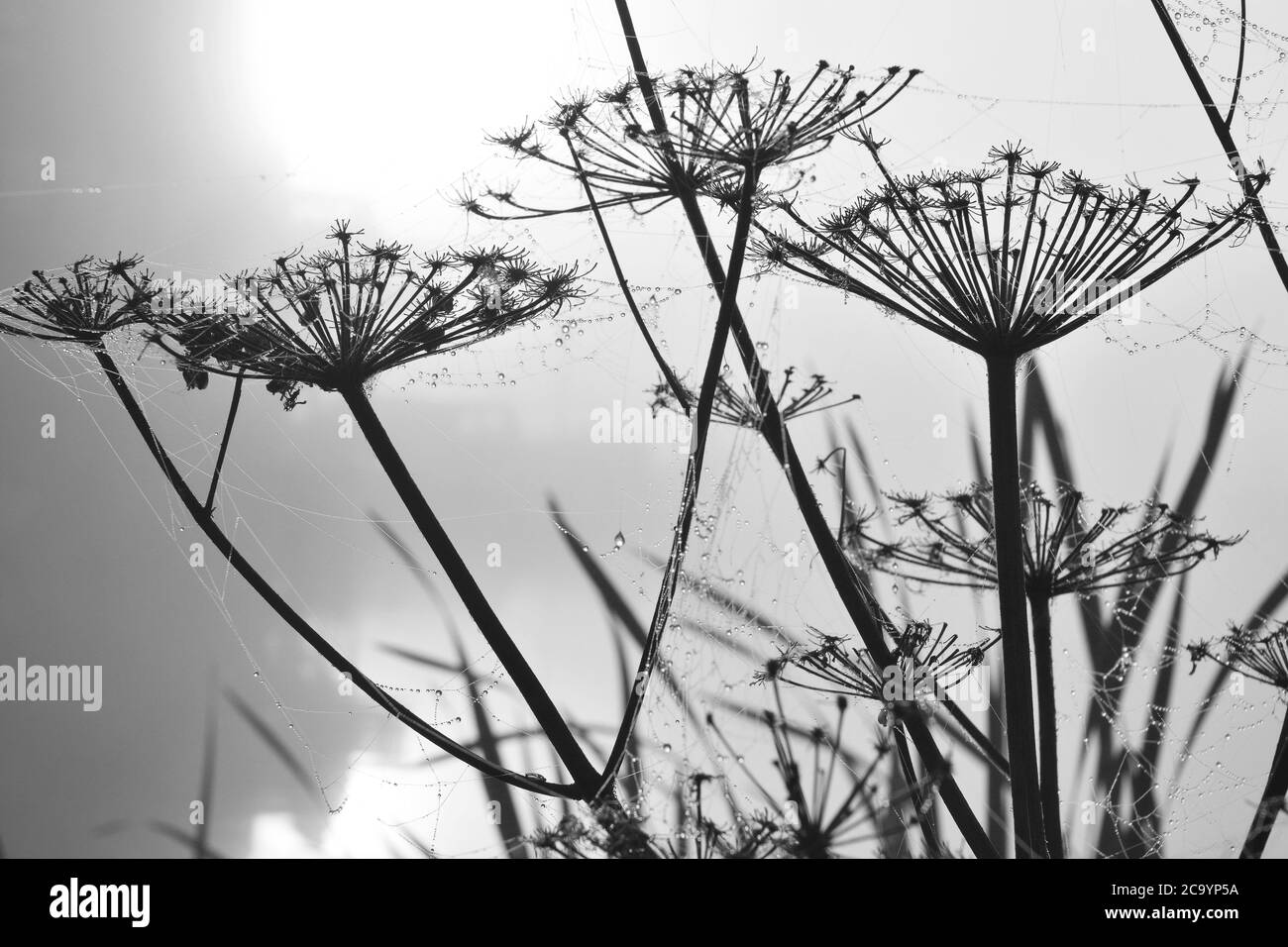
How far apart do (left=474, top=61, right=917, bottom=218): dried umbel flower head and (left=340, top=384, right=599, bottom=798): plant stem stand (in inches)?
26.9

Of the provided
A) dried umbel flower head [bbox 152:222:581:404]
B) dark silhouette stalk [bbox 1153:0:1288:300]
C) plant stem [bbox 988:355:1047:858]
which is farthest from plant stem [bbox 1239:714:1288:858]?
dried umbel flower head [bbox 152:222:581:404]

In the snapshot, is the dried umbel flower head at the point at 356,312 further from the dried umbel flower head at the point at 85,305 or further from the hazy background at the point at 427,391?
the hazy background at the point at 427,391

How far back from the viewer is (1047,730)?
258 centimetres

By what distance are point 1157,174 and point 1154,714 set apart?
179cm

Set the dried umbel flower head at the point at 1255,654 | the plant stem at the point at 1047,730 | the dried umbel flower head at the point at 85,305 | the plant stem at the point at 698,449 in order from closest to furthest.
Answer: the plant stem at the point at 698,449 < the dried umbel flower head at the point at 85,305 < the plant stem at the point at 1047,730 < the dried umbel flower head at the point at 1255,654

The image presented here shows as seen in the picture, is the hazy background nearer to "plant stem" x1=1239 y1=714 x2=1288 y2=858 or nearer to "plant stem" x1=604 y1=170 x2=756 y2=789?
"plant stem" x1=1239 y1=714 x2=1288 y2=858

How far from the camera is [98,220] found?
124 inches

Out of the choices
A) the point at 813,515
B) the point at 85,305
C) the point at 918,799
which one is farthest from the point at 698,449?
the point at 85,305

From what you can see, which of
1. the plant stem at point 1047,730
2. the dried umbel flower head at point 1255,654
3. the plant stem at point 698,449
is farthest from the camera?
the dried umbel flower head at point 1255,654

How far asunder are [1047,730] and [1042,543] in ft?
1.69

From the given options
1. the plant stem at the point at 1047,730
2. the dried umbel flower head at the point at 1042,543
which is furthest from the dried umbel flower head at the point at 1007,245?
the plant stem at the point at 1047,730

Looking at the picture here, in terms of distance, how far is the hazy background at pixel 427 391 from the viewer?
9.98 feet

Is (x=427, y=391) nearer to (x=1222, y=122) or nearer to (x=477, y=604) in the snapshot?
(x=477, y=604)

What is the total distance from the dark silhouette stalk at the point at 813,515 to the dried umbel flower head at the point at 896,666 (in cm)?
7
